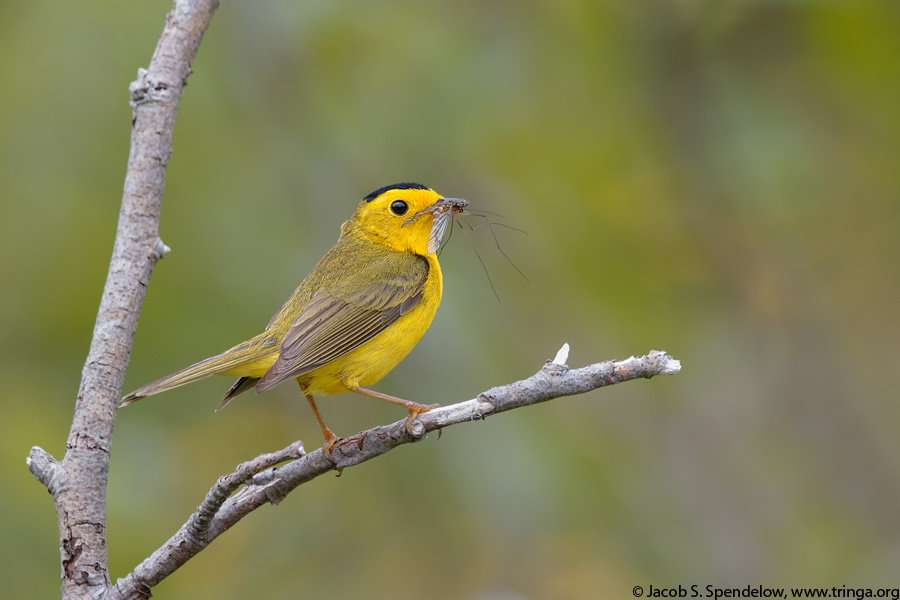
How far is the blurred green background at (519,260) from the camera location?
5.03 metres

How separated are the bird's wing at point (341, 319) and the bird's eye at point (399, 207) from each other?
39cm

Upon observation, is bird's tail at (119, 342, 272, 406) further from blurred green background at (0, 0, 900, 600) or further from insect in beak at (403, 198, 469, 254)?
insect in beak at (403, 198, 469, 254)

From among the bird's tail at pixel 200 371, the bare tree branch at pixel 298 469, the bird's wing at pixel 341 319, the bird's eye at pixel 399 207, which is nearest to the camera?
the bare tree branch at pixel 298 469

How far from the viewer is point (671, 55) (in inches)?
220

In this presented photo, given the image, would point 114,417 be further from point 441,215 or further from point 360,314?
point 441,215

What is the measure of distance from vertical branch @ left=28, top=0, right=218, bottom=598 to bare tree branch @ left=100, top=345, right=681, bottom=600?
16cm

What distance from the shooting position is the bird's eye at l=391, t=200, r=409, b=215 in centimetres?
495

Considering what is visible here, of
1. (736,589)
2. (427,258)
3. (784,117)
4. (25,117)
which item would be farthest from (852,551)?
(25,117)

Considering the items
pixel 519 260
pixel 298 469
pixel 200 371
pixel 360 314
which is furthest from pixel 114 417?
pixel 519 260

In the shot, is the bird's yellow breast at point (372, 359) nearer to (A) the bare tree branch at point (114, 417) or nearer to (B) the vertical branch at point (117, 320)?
(A) the bare tree branch at point (114, 417)

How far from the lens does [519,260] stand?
6137mm

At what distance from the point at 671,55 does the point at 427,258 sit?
205cm

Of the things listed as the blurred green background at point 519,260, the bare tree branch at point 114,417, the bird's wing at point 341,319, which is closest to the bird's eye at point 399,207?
the bird's wing at point 341,319

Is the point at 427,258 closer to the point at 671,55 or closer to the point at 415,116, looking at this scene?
the point at 415,116
